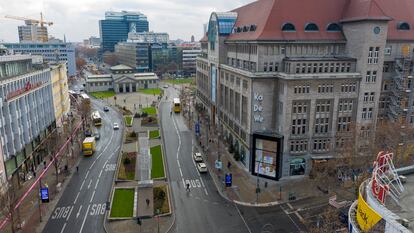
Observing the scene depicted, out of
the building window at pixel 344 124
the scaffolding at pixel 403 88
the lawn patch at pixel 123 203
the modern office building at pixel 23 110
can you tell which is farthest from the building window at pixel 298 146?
the modern office building at pixel 23 110

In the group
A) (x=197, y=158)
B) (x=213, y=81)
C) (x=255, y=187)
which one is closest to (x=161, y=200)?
(x=255, y=187)

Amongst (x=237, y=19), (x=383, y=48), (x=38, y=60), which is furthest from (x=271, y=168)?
(x=38, y=60)

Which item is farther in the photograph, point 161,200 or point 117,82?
point 117,82

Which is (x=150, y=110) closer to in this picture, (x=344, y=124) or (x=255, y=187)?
(x=255, y=187)

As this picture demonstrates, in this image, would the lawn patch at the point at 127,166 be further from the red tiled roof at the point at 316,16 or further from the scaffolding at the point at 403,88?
the scaffolding at the point at 403,88

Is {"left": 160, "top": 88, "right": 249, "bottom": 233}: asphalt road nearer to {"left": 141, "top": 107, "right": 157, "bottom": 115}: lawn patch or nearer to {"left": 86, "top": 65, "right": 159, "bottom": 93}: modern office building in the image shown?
{"left": 141, "top": 107, "right": 157, "bottom": 115}: lawn patch

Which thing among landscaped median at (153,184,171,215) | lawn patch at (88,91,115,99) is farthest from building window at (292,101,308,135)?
lawn patch at (88,91,115,99)
